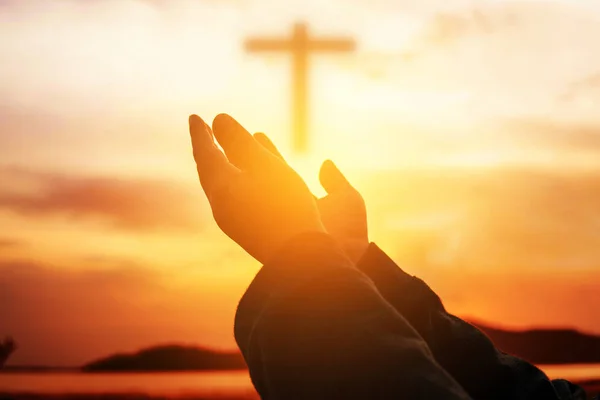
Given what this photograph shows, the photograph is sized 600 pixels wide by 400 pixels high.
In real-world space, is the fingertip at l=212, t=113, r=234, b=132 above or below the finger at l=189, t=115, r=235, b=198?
above

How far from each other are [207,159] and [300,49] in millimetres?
4726

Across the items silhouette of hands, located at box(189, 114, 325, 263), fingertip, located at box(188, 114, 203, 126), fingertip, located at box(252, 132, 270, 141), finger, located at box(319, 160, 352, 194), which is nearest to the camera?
silhouette of hands, located at box(189, 114, 325, 263)

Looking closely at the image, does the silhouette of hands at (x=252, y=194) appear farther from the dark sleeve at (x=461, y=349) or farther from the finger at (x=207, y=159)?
the dark sleeve at (x=461, y=349)

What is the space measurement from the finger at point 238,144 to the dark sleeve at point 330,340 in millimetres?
236

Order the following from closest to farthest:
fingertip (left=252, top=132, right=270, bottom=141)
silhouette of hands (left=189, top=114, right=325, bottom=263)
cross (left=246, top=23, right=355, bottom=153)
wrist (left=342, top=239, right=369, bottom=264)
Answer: silhouette of hands (left=189, top=114, right=325, bottom=263), fingertip (left=252, top=132, right=270, bottom=141), wrist (left=342, top=239, right=369, bottom=264), cross (left=246, top=23, right=355, bottom=153)

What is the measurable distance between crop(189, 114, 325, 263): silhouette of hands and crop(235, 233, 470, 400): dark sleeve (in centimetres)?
8

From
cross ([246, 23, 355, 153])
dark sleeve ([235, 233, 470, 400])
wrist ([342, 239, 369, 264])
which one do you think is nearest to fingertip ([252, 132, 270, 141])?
wrist ([342, 239, 369, 264])

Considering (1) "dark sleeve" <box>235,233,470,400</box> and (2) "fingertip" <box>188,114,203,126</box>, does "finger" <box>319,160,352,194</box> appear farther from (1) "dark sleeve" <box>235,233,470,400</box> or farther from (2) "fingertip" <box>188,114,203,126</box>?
(1) "dark sleeve" <box>235,233,470,400</box>

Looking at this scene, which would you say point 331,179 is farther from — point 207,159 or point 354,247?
point 207,159

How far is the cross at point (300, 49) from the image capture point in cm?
542

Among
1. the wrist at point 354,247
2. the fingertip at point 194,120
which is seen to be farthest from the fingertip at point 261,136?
the wrist at point 354,247

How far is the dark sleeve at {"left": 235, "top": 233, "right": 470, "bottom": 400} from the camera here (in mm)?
823

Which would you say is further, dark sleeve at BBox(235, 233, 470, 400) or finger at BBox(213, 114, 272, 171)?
finger at BBox(213, 114, 272, 171)

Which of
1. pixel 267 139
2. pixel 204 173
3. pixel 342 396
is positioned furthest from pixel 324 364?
pixel 267 139
